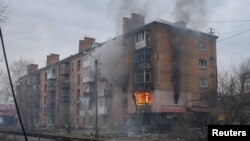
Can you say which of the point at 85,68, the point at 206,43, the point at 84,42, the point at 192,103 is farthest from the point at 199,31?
the point at 84,42

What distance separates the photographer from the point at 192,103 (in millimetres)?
50906

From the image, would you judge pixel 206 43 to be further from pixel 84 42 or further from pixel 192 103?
pixel 84 42

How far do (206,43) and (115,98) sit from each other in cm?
1646

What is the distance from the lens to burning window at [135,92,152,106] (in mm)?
46719

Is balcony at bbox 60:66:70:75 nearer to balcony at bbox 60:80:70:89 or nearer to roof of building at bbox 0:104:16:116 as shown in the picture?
balcony at bbox 60:80:70:89

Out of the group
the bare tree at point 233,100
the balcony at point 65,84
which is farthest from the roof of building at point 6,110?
the bare tree at point 233,100

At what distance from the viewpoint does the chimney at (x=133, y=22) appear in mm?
54406

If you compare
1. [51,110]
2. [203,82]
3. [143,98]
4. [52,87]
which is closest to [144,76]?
[143,98]

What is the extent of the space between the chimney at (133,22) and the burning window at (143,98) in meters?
12.7

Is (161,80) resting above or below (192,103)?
above

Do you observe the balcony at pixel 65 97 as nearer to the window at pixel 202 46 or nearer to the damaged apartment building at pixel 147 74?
the damaged apartment building at pixel 147 74

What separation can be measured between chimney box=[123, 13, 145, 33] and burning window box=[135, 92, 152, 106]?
1269cm

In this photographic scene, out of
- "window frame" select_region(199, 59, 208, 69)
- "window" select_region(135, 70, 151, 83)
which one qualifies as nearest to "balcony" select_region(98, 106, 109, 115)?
"window" select_region(135, 70, 151, 83)

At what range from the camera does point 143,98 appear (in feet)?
153
